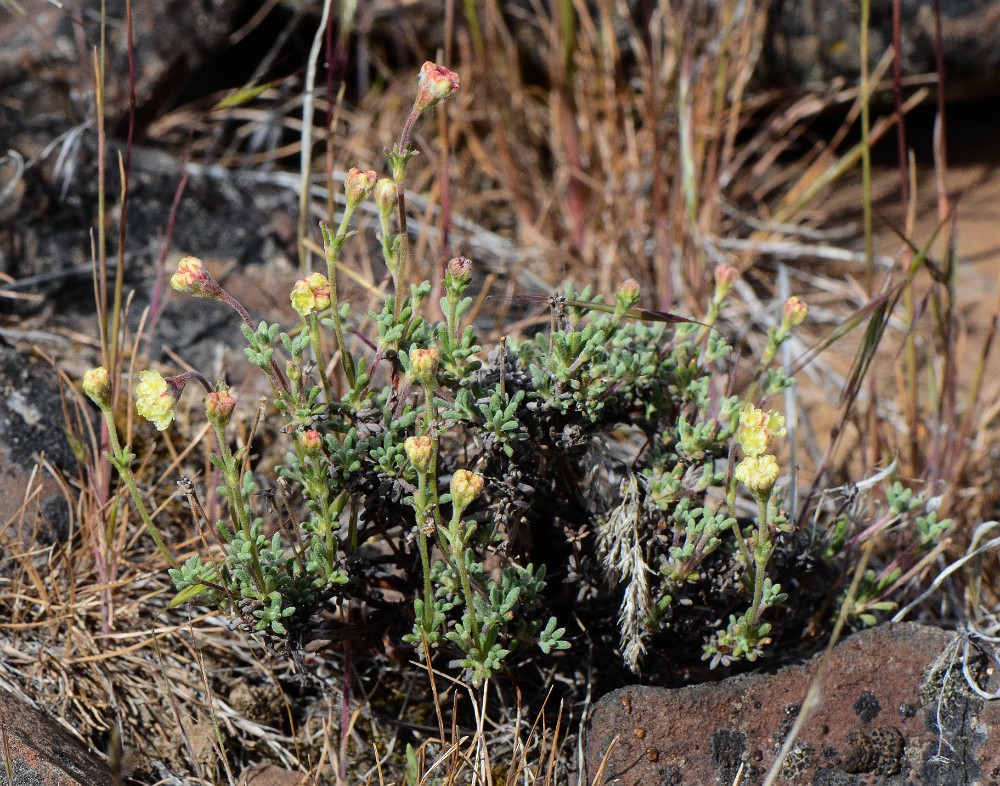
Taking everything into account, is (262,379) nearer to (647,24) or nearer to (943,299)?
Result: (647,24)

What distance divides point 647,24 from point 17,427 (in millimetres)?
2211

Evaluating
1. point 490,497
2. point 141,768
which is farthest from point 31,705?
point 490,497

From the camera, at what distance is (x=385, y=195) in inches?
52.6

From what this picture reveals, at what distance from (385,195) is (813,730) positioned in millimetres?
1074

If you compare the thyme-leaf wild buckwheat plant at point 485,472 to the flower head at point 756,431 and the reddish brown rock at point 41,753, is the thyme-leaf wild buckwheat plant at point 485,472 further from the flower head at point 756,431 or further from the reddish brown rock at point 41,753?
the reddish brown rock at point 41,753

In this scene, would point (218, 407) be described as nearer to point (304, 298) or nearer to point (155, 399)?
point (155, 399)

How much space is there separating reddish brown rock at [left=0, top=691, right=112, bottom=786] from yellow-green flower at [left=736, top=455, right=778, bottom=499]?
3.52 ft

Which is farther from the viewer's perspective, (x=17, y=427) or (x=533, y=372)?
(x=17, y=427)

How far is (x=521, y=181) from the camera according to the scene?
121 inches

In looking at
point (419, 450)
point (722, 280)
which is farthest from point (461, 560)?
point (722, 280)

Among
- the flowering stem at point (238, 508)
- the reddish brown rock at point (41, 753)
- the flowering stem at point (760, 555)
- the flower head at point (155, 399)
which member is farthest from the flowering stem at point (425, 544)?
the reddish brown rock at point (41, 753)

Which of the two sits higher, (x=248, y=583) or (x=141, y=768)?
(x=248, y=583)

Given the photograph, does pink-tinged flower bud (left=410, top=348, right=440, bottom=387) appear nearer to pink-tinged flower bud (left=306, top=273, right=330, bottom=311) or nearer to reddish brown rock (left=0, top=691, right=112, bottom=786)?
pink-tinged flower bud (left=306, top=273, right=330, bottom=311)

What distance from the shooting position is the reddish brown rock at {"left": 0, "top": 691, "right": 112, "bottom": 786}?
1397mm
